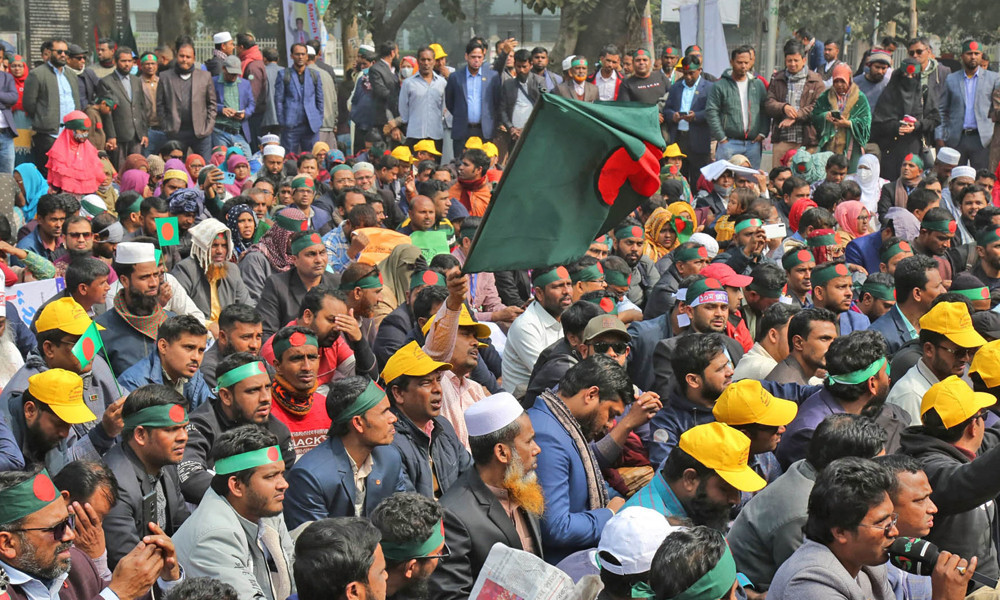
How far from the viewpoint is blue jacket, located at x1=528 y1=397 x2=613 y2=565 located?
204 inches

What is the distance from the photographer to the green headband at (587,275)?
28.8 feet

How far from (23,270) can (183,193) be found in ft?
5.53

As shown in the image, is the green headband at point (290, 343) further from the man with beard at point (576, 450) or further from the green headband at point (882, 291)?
the green headband at point (882, 291)

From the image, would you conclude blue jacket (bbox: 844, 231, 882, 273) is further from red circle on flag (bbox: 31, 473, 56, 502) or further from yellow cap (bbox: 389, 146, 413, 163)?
red circle on flag (bbox: 31, 473, 56, 502)

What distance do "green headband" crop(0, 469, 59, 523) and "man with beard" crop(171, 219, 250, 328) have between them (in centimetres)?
508

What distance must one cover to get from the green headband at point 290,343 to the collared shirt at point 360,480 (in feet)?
3.74

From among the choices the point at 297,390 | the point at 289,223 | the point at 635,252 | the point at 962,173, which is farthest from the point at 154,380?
the point at 962,173

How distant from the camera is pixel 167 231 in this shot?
10102 mm

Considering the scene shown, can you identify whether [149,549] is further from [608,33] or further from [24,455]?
[608,33]

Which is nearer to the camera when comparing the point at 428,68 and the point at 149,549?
the point at 149,549

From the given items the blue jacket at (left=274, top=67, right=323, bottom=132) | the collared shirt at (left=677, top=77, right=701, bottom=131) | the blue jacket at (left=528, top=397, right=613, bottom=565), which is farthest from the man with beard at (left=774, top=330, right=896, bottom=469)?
the blue jacket at (left=274, top=67, right=323, bottom=132)

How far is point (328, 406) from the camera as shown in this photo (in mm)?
5594

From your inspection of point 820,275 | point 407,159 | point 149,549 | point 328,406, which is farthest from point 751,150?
point 149,549

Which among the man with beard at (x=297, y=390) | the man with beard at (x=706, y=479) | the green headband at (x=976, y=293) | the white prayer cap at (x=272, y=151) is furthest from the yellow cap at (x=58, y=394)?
the white prayer cap at (x=272, y=151)
